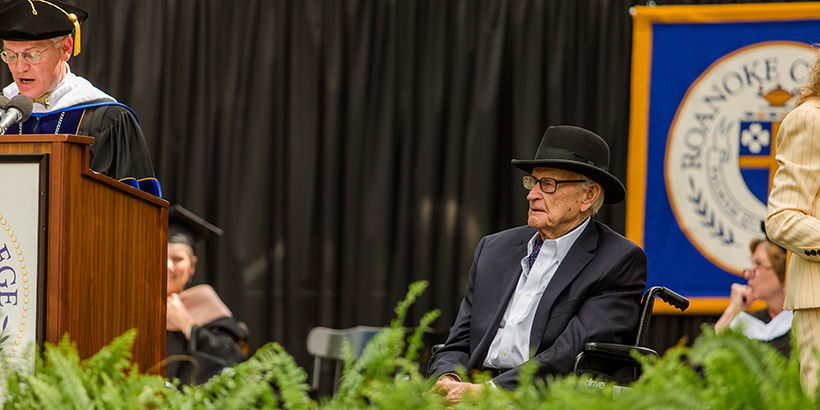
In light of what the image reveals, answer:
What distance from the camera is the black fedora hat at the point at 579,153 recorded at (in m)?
2.50

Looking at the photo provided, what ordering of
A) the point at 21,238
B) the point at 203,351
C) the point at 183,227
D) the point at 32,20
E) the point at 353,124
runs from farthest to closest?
the point at 353,124 < the point at 183,227 < the point at 203,351 < the point at 32,20 < the point at 21,238

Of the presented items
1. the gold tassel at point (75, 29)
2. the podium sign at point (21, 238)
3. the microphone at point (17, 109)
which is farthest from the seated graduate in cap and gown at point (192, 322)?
the podium sign at point (21, 238)

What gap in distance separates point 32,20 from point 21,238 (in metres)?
0.80

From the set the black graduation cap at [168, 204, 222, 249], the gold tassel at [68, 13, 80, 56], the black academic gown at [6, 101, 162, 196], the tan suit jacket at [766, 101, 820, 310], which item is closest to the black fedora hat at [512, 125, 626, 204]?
the tan suit jacket at [766, 101, 820, 310]

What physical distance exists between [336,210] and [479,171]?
812 millimetres

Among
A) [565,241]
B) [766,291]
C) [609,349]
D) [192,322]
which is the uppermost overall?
[565,241]

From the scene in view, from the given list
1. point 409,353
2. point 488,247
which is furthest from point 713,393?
point 488,247

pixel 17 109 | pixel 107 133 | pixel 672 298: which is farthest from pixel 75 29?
pixel 672 298

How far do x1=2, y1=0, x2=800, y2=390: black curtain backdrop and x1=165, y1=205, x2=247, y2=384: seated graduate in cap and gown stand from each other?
19.6 inches

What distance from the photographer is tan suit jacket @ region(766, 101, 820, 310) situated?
6.69ft

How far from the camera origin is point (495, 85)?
14.5ft

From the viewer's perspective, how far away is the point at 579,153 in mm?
2543

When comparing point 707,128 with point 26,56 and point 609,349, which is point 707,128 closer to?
point 609,349

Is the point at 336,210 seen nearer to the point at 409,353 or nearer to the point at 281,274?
the point at 281,274
